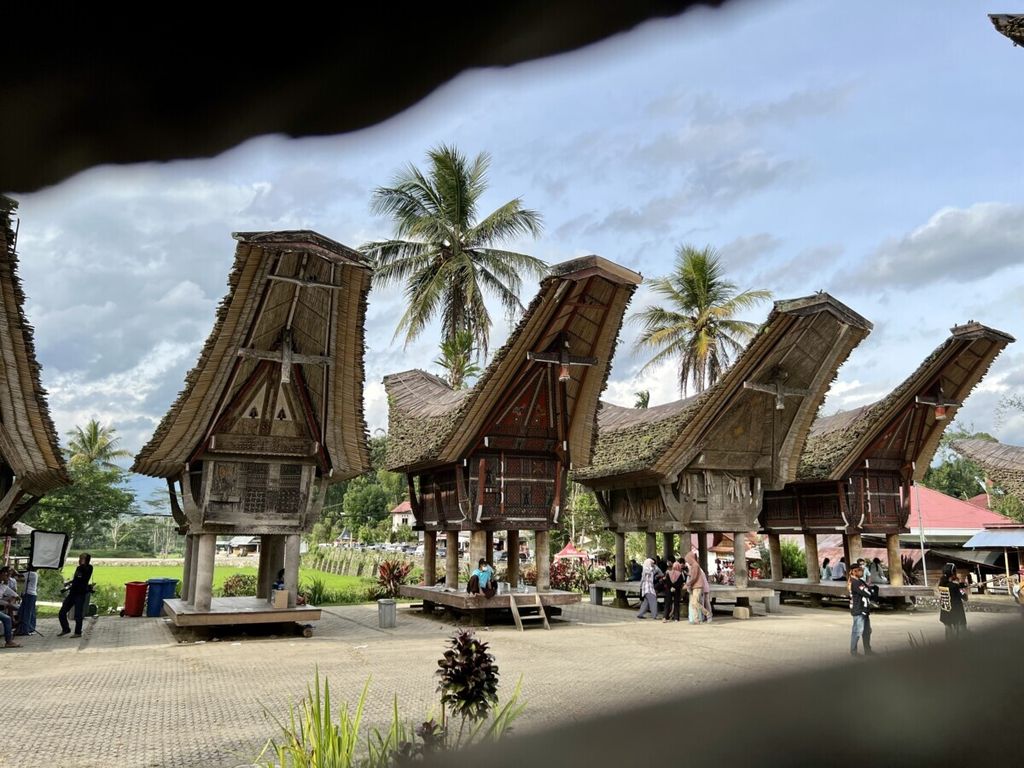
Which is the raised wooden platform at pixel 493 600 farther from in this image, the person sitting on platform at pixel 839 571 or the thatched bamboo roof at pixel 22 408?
the person sitting on platform at pixel 839 571

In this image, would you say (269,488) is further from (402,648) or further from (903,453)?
(903,453)

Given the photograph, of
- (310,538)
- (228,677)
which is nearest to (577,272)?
(228,677)

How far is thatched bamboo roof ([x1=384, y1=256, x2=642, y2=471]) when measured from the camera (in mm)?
17078

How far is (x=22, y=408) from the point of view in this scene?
14133mm

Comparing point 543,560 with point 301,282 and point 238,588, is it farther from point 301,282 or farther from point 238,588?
point 238,588

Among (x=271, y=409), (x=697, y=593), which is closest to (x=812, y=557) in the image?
(x=697, y=593)

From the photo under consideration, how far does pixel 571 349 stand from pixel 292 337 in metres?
6.38

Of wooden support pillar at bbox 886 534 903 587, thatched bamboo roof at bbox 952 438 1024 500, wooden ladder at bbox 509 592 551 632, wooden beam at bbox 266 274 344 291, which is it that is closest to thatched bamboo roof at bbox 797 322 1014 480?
wooden support pillar at bbox 886 534 903 587

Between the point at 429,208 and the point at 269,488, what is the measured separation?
53.8 ft

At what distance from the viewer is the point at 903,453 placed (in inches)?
934

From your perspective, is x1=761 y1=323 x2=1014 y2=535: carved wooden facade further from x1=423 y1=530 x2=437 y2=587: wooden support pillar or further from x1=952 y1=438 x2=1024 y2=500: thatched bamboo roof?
x1=423 y1=530 x2=437 y2=587: wooden support pillar

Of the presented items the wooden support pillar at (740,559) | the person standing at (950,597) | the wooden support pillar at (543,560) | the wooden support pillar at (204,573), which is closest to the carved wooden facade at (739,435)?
the wooden support pillar at (740,559)

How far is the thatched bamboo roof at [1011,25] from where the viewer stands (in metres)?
2.08

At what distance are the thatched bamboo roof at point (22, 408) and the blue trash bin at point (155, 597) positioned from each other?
21.0 feet
